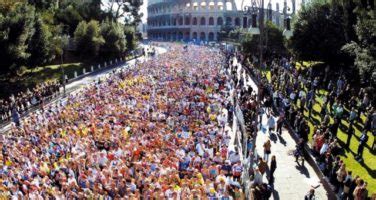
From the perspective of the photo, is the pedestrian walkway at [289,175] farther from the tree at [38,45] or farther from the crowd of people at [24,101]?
the tree at [38,45]

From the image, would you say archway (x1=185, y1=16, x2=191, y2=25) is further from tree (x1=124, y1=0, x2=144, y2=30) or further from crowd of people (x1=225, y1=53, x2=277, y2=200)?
crowd of people (x1=225, y1=53, x2=277, y2=200)

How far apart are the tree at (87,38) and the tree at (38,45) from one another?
10.7 meters

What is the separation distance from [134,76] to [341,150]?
23.8 meters

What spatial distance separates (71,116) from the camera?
73.8 feet

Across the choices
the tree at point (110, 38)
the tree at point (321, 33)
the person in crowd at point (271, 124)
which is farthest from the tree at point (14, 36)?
the tree at point (321, 33)

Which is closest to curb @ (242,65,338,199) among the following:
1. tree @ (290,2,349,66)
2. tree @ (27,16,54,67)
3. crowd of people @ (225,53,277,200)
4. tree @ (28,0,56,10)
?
crowd of people @ (225,53,277,200)

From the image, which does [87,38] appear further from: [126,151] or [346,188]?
[346,188]

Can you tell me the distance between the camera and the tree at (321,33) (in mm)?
35438

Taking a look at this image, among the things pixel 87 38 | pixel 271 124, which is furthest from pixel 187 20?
pixel 271 124

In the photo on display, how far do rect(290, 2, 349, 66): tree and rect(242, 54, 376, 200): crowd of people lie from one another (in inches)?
228

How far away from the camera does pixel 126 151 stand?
51.9 ft

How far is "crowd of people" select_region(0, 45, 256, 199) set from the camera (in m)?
12.7

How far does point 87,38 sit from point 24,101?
2426 cm

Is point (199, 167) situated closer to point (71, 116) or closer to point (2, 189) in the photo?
point (2, 189)
